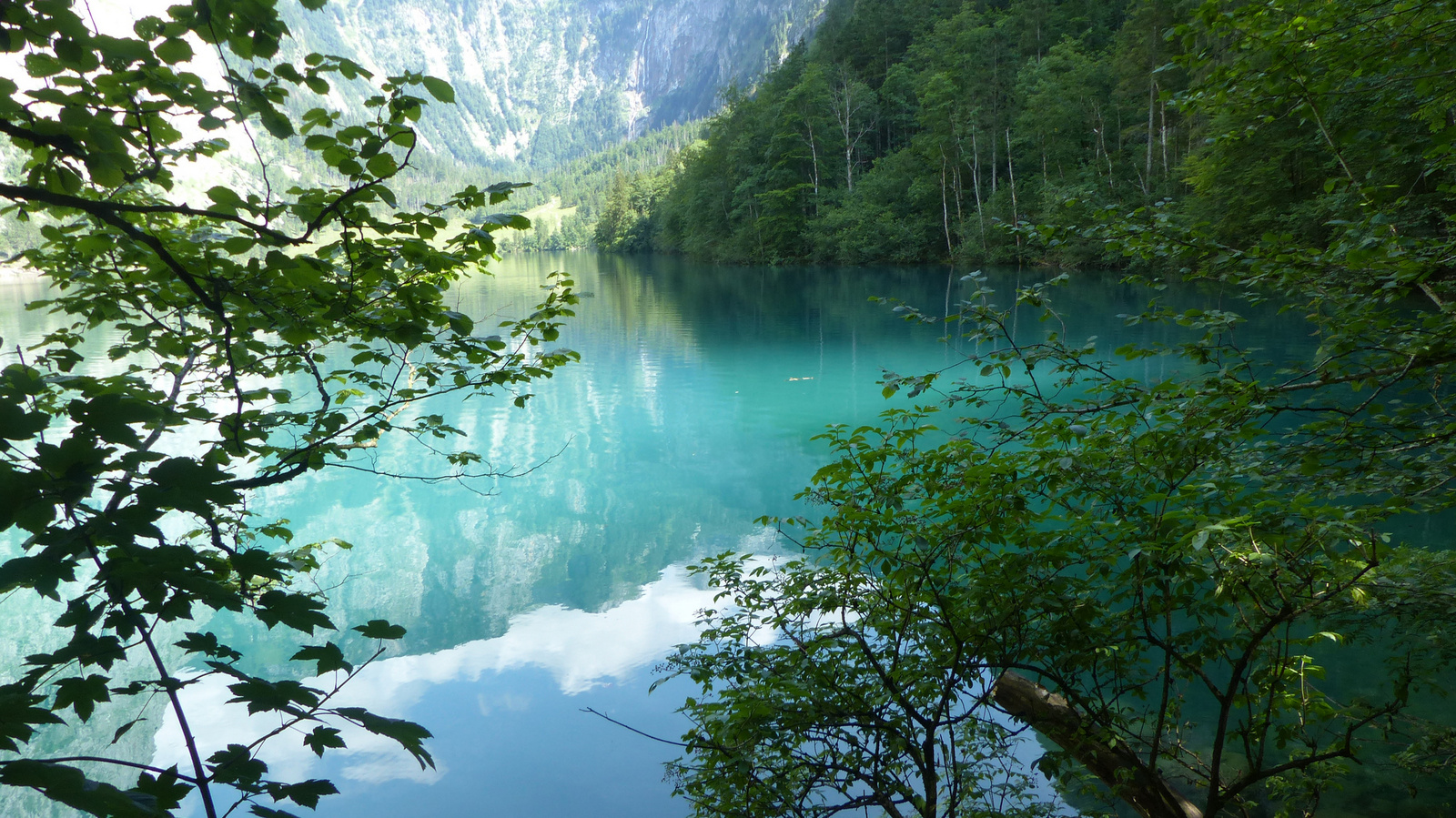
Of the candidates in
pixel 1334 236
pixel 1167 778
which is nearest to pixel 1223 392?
pixel 1334 236

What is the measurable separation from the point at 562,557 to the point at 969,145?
116ft

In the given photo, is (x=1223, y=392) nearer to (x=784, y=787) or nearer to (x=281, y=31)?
(x=784, y=787)

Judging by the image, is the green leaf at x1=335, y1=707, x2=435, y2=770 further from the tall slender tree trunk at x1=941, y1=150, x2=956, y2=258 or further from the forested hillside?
the tall slender tree trunk at x1=941, y1=150, x2=956, y2=258

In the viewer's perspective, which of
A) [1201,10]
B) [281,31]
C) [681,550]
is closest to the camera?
[281,31]

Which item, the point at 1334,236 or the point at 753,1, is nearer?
the point at 1334,236

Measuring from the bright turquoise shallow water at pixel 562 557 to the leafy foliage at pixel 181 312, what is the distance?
1.99m

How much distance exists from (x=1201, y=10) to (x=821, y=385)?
10936mm

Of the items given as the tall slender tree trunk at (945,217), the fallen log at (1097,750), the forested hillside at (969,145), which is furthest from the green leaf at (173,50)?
the tall slender tree trunk at (945,217)

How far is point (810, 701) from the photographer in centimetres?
294

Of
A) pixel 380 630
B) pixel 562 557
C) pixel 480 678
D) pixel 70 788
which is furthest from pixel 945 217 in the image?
pixel 70 788

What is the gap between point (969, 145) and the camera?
37.6m

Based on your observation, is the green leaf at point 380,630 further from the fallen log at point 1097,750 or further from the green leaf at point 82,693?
the fallen log at point 1097,750

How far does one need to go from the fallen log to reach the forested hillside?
1292 centimetres

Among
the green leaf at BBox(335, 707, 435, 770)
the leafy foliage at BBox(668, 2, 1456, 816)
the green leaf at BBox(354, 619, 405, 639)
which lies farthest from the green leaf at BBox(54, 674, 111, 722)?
the leafy foliage at BBox(668, 2, 1456, 816)
